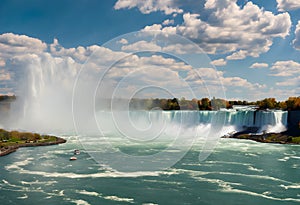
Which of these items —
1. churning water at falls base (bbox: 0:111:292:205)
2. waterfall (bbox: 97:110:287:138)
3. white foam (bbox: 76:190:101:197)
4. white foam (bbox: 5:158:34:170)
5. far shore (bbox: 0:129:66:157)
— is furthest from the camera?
waterfall (bbox: 97:110:287:138)

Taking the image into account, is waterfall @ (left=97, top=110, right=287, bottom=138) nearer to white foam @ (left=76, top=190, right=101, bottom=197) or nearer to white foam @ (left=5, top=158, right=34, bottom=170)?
white foam @ (left=5, top=158, right=34, bottom=170)

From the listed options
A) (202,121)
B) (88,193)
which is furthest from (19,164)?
(202,121)

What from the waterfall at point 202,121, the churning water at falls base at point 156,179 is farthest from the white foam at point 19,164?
the waterfall at point 202,121

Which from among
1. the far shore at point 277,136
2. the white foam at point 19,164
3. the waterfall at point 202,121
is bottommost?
the white foam at point 19,164

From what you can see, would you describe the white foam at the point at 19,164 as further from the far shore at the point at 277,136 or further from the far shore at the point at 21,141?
the far shore at the point at 277,136

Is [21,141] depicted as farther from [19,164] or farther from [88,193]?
[88,193]

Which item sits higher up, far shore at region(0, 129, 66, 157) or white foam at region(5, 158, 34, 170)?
far shore at region(0, 129, 66, 157)

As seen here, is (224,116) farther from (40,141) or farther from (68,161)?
(68,161)

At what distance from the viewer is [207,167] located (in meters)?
10.8

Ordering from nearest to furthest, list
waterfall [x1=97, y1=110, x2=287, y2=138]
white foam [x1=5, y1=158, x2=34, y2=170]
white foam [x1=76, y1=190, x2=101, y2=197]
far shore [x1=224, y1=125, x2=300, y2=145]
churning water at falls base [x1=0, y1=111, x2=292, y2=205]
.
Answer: churning water at falls base [x1=0, y1=111, x2=292, y2=205] → white foam [x1=76, y1=190, x2=101, y2=197] → white foam [x1=5, y1=158, x2=34, y2=170] → far shore [x1=224, y1=125, x2=300, y2=145] → waterfall [x1=97, y1=110, x2=287, y2=138]

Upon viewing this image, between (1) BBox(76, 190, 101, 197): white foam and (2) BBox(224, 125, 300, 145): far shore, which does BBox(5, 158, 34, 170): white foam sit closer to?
(1) BBox(76, 190, 101, 197): white foam

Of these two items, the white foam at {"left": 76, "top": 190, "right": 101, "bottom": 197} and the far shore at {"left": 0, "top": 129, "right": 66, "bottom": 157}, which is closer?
the white foam at {"left": 76, "top": 190, "right": 101, "bottom": 197}

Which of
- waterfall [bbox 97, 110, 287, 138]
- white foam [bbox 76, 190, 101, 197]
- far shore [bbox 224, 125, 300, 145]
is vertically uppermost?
waterfall [bbox 97, 110, 287, 138]

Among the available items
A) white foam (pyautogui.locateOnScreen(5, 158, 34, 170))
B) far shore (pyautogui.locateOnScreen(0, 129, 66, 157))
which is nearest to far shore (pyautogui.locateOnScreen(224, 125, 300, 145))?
far shore (pyautogui.locateOnScreen(0, 129, 66, 157))
